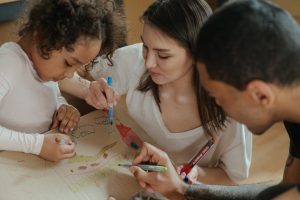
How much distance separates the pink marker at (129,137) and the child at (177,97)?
0.08 meters

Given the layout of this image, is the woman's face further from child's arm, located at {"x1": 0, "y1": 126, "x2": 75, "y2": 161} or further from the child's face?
child's arm, located at {"x1": 0, "y1": 126, "x2": 75, "y2": 161}

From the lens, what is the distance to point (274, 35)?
592 mm

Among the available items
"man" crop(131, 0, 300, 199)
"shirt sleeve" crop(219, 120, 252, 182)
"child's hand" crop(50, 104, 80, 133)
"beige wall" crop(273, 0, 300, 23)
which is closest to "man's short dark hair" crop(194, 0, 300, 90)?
"man" crop(131, 0, 300, 199)

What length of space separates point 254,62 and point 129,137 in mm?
545

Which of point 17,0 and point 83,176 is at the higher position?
point 17,0

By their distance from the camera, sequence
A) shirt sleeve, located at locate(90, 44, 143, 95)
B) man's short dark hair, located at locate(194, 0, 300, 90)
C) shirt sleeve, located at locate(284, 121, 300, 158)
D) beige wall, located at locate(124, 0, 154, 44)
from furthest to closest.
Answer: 1. beige wall, located at locate(124, 0, 154, 44)
2. shirt sleeve, located at locate(90, 44, 143, 95)
3. shirt sleeve, located at locate(284, 121, 300, 158)
4. man's short dark hair, located at locate(194, 0, 300, 90)

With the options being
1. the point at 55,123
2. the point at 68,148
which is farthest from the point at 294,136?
the point at 55,123

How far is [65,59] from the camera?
1021 millimetres

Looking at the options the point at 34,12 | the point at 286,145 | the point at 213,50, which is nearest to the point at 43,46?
the point at 34,12

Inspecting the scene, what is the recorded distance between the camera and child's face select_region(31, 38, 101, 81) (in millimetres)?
1000

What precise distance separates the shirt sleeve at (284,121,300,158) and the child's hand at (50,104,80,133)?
591 mm

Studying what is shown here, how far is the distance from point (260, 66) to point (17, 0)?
1342mm

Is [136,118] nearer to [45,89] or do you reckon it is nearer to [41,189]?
[45,89]

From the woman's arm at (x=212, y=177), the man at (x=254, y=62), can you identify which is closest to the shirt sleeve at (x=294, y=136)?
the man at (x=254, y=62)
